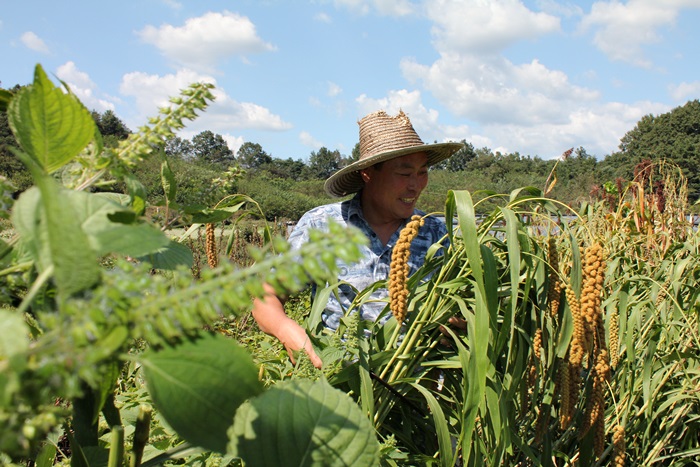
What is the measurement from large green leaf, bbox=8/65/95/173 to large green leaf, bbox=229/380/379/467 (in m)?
0.23

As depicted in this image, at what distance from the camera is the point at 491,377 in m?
1.10

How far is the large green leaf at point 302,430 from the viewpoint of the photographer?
1.37 ft

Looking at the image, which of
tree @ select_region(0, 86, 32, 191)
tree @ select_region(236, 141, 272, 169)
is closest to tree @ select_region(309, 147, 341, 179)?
tree @ select_region(236, 141, 272, 169)

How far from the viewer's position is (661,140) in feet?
121

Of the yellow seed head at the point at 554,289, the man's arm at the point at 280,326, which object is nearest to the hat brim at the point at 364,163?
the man's arm at the point at 280,326

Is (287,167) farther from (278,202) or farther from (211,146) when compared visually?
(278,202)

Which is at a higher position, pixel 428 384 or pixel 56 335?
pixel 56 335

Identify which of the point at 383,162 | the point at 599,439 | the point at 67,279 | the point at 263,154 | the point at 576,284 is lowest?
the point at 599,439

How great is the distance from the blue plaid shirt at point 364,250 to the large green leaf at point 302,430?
1.60 m

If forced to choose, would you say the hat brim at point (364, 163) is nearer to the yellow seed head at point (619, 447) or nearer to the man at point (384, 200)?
the man at point (384, 200)

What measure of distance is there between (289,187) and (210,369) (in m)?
29.1

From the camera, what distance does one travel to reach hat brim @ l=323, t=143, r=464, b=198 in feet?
7.92

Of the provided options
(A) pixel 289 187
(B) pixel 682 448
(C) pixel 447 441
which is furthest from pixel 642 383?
(A) pixel 289 187

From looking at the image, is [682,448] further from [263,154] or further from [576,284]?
[263,154]
